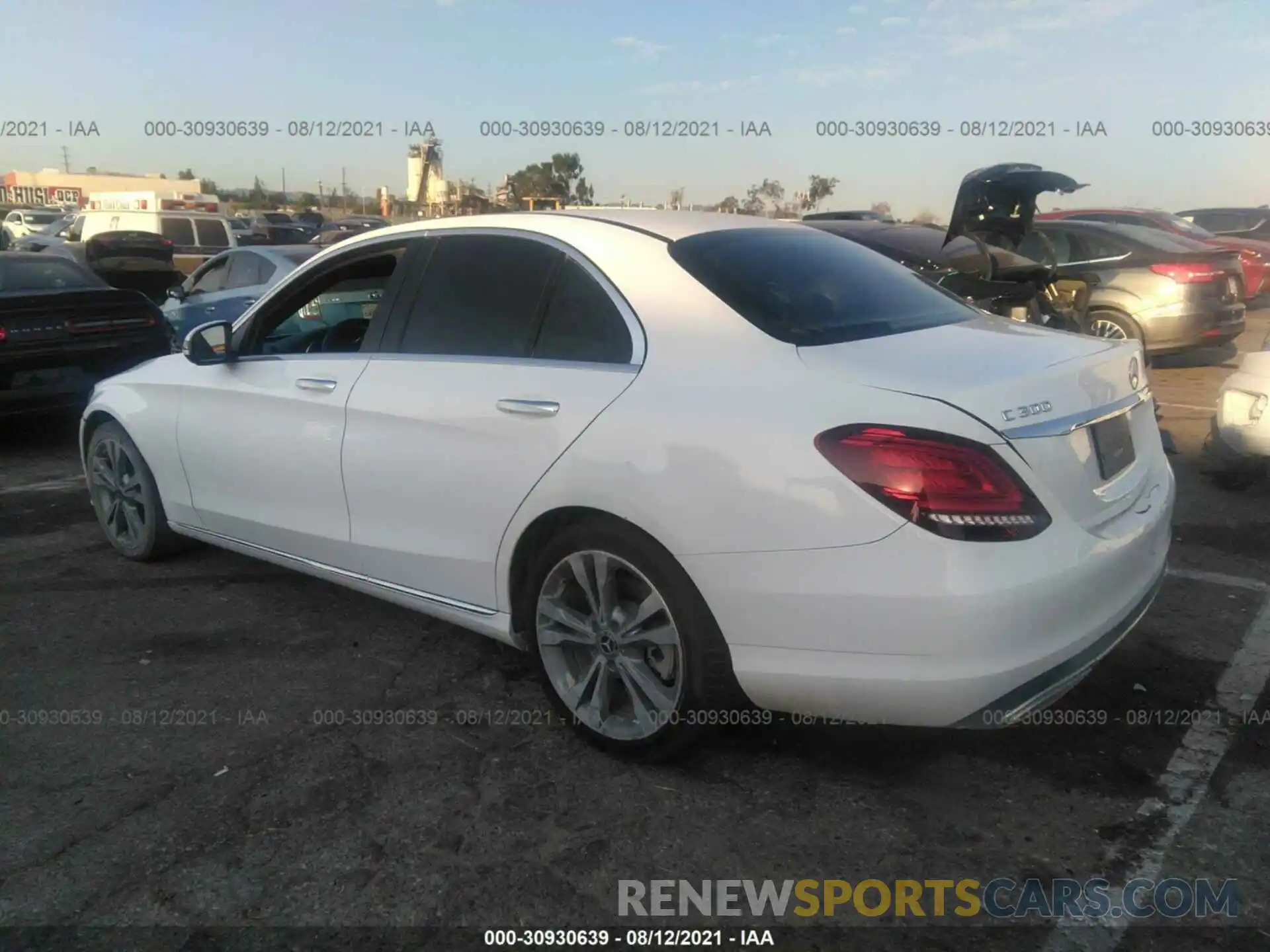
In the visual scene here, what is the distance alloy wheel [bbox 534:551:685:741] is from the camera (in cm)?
301

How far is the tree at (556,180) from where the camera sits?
1557 cm

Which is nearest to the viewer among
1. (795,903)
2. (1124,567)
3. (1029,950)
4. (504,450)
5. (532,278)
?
(1029,950)

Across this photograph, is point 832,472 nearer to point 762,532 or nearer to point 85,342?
point 762,532

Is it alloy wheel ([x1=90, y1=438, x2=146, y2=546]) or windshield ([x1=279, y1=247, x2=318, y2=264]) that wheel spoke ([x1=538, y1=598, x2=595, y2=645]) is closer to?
alloy wheel ([x1=90, y1=438, x2=146, y2=546])

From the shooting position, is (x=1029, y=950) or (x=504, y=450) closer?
(x=1029, y=950)

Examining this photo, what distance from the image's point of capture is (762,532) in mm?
2664

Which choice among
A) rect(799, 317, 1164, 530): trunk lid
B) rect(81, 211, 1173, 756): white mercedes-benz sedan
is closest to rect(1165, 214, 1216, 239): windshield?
rect(81, 211, 1173, 756): white mercedes-benz sedan

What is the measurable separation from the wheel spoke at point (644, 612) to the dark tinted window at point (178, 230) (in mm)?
17025

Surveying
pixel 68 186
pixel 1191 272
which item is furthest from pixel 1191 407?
pixel 68 186

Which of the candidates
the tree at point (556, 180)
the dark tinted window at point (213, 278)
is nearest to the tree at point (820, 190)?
the tree at point (556, 180)

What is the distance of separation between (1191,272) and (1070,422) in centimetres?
892

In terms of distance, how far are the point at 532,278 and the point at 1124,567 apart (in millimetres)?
2041

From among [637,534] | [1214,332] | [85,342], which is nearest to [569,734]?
[637,534]

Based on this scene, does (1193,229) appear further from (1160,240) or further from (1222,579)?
(1222,579)
